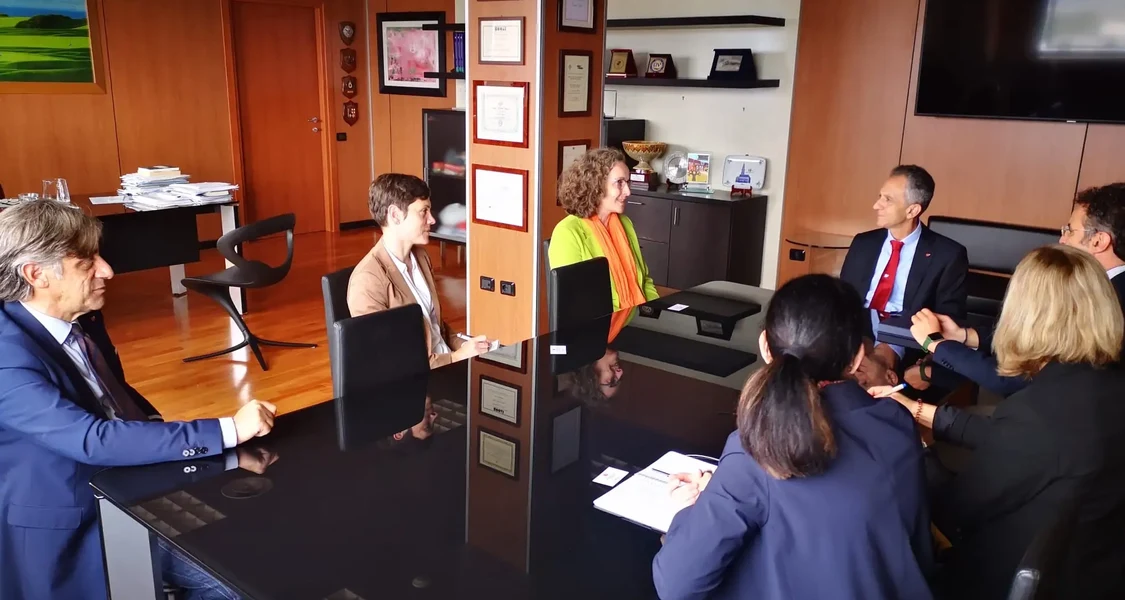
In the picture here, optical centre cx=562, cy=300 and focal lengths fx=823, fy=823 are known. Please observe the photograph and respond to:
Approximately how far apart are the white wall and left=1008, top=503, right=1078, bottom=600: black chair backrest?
4.36 metres

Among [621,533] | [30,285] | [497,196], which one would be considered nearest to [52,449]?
[30,285]

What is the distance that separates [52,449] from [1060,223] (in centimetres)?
473

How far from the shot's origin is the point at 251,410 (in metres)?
1.79

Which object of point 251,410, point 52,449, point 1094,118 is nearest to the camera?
point 52,449

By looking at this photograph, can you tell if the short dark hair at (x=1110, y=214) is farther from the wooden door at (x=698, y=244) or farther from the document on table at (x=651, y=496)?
the wooden door at (x=698, y=244)

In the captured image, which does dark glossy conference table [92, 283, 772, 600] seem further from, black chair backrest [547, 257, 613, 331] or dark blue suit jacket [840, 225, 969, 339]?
dark blue suit jacket [840, 225, 969, 339]

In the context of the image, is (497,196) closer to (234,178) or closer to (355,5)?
(234,178)

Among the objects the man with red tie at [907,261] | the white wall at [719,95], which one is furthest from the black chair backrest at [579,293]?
the white wall at [719,95]

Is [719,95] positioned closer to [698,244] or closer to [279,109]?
[698,244]

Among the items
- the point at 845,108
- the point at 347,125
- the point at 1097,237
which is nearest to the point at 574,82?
the point at 845,108

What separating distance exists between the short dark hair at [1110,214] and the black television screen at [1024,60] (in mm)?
2037

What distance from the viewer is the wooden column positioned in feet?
13.0

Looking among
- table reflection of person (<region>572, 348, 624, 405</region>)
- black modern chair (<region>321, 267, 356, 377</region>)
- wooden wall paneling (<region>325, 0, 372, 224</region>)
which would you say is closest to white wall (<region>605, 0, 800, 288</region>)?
wooden wall paneling (<region>325, 0, 372, 224</region>)

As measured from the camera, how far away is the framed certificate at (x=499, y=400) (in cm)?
199
